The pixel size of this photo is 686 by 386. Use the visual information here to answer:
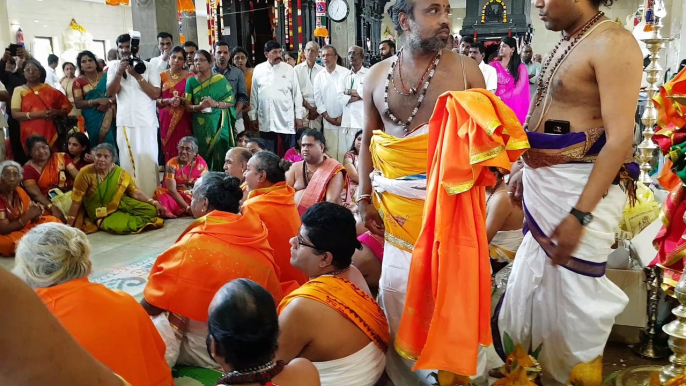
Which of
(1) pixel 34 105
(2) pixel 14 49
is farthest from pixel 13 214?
(2) pixel 14 49

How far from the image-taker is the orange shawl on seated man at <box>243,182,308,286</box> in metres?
3.25

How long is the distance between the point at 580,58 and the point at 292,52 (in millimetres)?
11167

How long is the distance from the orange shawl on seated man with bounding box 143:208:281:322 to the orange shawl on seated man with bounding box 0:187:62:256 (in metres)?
2.45

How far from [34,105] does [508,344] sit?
556cm

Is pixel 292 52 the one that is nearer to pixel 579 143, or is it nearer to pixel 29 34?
pixel 29 34

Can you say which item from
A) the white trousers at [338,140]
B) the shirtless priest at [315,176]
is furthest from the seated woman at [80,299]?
the white trousers at [338,140]

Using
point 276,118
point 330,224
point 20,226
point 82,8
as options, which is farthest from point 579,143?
point 82,8

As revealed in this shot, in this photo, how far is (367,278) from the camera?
3232 millimetres

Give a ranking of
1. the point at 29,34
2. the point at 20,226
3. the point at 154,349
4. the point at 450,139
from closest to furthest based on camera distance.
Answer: the point at 450,139 < the point at 154,349 < the point at 20,226 < the point at 29,34

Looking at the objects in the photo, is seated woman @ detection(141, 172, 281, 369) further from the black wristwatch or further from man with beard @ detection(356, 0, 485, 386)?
the black wristwatch

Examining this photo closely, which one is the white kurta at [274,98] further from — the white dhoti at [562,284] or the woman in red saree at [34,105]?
the white dhoti at [562,284]

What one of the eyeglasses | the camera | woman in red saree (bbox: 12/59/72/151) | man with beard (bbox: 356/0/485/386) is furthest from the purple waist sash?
woman in red saree (bbox: 12/59/72/151)

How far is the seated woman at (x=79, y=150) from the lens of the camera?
5656 mm

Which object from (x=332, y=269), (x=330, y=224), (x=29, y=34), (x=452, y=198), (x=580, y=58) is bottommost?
(x=332, y=269)
